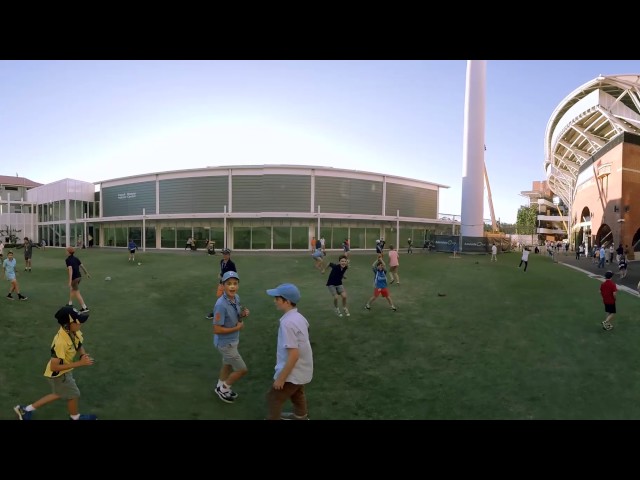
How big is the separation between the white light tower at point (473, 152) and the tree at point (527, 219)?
169 ft

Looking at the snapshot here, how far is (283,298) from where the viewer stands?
3.42 meters

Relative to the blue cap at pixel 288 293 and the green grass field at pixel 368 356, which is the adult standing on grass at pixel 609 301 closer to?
the green grass field at pixel 368 356

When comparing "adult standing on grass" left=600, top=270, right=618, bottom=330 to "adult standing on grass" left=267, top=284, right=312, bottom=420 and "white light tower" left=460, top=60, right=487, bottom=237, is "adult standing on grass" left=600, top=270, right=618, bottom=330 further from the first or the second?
"white light tower" left=460, top=60, right=487, bottom=237

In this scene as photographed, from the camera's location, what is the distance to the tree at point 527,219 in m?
80.5

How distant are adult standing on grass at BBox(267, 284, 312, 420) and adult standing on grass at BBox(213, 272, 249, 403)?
4.44 ft

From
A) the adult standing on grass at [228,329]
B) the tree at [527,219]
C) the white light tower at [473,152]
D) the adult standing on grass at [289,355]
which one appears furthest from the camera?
the tree at [527,219]

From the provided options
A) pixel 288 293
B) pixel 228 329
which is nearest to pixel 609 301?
pixel 288 293

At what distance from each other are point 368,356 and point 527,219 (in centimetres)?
9607

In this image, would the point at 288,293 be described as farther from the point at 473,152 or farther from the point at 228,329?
the point at 473,152

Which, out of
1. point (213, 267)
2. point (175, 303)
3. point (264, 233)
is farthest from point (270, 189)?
point (175, 303)

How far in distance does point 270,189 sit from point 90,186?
2568 centimetres

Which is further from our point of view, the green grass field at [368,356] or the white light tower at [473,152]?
the white light tower at [473,152]

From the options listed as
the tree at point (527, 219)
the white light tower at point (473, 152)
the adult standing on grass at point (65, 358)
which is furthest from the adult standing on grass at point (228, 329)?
the tree at point (527, 219)
